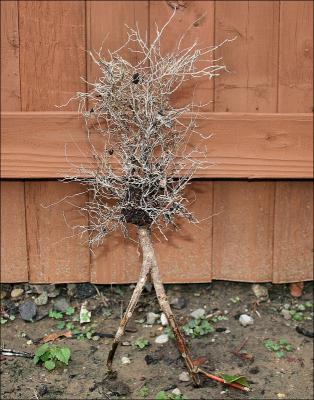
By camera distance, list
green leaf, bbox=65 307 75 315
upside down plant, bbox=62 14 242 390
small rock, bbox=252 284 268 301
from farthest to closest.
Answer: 1. small rock, bbox=252 284 268 301
2. green leaf, bbox=65 307 75 315
3. upside down plant, bbox=62 14 242 390

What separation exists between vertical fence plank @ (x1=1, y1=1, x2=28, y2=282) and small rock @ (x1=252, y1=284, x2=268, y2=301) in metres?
1.10

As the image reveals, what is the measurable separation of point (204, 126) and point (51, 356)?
117 cm

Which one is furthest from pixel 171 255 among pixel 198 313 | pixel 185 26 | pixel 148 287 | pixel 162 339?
pixel 185 26

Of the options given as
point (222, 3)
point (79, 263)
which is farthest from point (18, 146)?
point (222, 3)

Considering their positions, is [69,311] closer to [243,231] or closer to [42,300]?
[42,300]

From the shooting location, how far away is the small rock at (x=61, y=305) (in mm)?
3006

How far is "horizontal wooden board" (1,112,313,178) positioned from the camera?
2.80 meters

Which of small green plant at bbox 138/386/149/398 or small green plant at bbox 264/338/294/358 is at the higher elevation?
small green plant at bbox 264/338/294/358

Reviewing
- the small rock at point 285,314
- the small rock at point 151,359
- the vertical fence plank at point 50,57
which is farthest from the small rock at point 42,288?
the small rock at point 285,314

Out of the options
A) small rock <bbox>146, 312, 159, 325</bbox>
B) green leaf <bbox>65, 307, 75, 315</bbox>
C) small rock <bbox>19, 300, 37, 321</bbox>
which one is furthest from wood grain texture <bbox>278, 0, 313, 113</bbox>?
small rock <bbox>19, 300, 37, 321</bbox>

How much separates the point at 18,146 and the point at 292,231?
134cm

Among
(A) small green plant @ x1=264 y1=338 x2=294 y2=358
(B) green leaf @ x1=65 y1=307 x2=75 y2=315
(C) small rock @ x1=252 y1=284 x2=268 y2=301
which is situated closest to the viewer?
(A) small green plant @ x1=264 y1=338 x2=294 y2=358

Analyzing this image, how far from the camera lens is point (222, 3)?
283 cm

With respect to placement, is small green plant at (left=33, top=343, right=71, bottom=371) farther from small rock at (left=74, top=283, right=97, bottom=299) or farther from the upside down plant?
small rock at (left=74, top=283, right=97, bottom=299)
